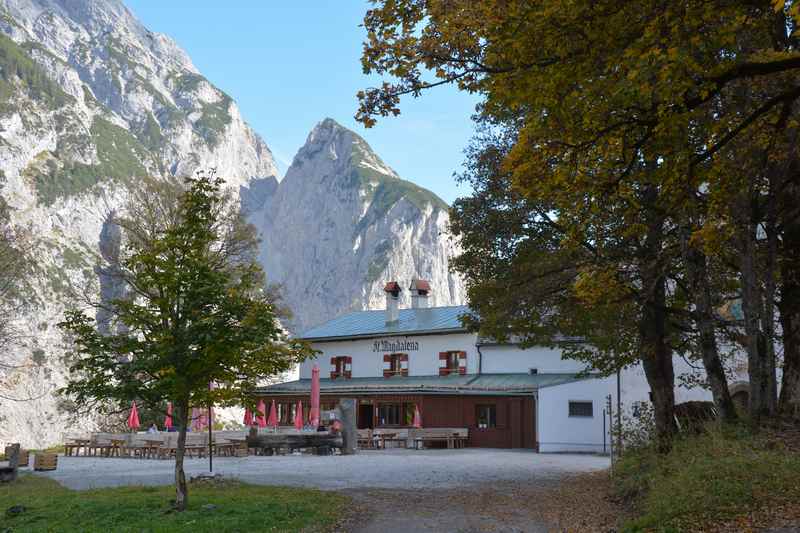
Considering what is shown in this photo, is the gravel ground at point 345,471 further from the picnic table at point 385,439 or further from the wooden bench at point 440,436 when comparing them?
the picnic table at point 385,439

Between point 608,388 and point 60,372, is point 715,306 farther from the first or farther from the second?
point 60,372

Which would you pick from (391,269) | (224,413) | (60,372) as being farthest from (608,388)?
(391,269)

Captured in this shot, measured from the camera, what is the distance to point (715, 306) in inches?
681

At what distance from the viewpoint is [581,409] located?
34938 millimetres

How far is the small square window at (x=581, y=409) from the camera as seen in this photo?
114ft

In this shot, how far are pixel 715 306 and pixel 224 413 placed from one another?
88.3 meters

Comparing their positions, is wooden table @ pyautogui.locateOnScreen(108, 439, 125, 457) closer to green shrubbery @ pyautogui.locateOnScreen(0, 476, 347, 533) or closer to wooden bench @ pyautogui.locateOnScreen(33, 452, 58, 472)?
wooden bench @ pyautogui.locateOnScreen(33, 452, 58, 472)

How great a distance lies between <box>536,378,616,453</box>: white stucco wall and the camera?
113 ft

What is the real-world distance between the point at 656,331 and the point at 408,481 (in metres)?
6.98

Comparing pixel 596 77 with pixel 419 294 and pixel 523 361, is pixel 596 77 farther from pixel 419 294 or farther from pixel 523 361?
pixel 419 294

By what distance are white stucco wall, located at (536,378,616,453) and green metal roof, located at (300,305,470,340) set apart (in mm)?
7966

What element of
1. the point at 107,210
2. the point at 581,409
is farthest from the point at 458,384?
the point at 107,210

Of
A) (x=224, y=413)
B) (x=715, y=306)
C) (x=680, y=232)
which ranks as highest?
(x=680, y=232)

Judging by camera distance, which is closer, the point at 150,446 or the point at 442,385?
the point at 150,446
